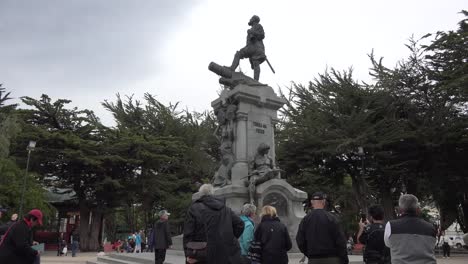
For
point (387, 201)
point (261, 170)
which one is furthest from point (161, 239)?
point (387, 201)

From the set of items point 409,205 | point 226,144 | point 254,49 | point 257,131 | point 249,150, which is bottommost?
point 409,205

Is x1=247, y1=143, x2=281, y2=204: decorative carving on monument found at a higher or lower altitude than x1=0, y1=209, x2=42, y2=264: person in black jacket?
higher

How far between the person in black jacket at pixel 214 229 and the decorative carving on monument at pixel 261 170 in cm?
771

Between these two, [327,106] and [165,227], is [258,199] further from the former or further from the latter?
[327,106]

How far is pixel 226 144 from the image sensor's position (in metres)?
14.2

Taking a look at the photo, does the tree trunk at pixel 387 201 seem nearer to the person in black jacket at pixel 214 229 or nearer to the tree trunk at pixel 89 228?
the tree trunk at pixel 89 228

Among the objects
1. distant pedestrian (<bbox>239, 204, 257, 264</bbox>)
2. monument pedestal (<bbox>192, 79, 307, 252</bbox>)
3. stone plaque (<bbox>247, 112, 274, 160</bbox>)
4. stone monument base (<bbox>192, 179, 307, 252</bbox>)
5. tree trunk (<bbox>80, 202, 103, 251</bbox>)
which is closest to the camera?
distant pedestrian (<bbox>239, 204, 257, 264</bbox>)

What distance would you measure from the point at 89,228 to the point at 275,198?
26.4 meters

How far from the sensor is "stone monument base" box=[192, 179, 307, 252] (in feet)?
40.7

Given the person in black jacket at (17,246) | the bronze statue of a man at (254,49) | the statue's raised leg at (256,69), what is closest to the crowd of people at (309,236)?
the person in black jacket at (17,246)

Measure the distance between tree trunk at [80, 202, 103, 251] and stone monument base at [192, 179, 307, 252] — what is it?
24.1 meters

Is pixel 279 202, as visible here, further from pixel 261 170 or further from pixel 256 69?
pixel 256 69

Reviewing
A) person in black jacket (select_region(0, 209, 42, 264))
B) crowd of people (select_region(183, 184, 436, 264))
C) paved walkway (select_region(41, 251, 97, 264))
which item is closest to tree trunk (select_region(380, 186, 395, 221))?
paved walkway (select_region(41, 251, 97, 264))

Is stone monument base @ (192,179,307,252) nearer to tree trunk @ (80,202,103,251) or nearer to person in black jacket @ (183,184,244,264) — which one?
person in black jacket @ (183,184,244,264)
